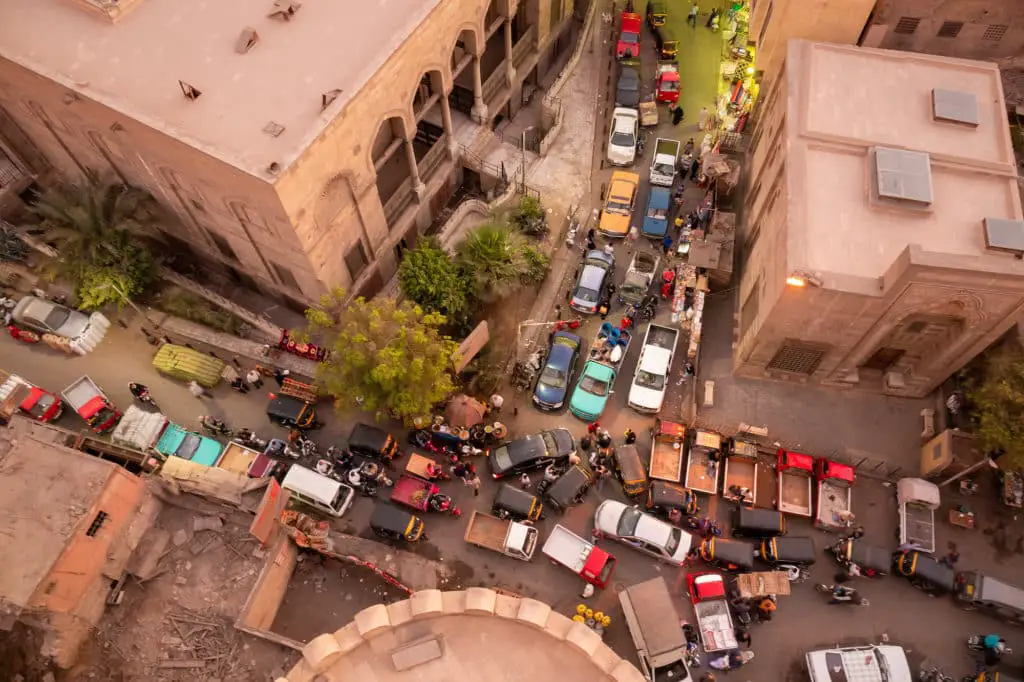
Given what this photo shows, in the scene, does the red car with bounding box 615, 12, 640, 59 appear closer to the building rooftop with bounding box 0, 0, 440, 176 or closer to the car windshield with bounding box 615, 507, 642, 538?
the building rooftop with bounding box 0, 0, 440, 176

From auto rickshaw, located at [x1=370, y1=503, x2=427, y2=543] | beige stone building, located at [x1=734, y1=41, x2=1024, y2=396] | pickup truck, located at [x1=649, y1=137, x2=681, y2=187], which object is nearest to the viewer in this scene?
beige stone building, located at [x1=734, y1=41, x2=1024, y2=396]

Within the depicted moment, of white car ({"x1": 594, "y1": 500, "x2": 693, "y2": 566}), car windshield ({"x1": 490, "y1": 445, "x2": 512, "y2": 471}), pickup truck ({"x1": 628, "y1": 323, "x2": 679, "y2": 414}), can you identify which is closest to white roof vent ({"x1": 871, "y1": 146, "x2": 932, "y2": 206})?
pickup truck ({"x1": 628, "y1": 323, "x2": 679, "y2": 414})

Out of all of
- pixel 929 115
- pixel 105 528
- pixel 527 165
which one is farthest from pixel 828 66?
pixel 105 528

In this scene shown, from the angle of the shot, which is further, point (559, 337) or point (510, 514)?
point (559, 337)

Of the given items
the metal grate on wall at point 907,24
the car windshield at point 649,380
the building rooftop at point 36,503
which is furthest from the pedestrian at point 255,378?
the metal grate on wall at point 907,24

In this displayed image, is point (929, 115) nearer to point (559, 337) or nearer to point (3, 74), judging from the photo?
point (559, 337)

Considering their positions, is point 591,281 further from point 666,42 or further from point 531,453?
point 666,42
